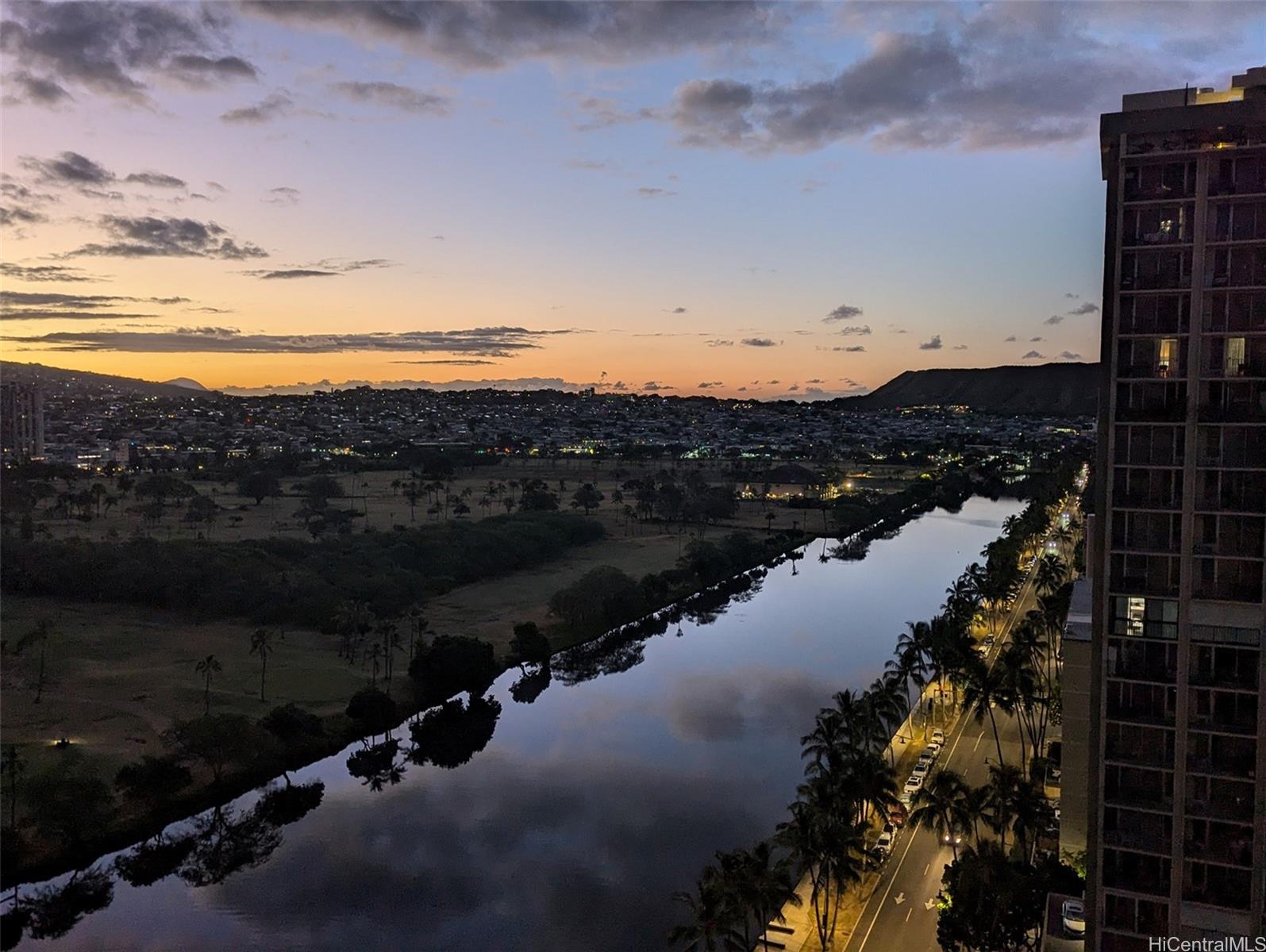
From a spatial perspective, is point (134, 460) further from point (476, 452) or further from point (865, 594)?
point (865, 594)

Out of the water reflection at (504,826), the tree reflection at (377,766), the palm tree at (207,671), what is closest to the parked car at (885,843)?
the water reflection at (504,826)

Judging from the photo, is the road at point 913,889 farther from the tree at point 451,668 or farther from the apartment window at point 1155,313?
the tree at point 451,668

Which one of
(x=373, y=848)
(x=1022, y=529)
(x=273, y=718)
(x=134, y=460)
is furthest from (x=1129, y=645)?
(x=134, y=460)

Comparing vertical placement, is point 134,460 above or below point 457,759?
above

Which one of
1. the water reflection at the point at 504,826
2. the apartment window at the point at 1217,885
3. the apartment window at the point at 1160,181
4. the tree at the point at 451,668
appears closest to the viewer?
the apartment window at the point at 1217,885

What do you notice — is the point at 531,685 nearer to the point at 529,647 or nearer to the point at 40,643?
the point at 529,647

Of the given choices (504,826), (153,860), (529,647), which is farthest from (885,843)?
(529,647)

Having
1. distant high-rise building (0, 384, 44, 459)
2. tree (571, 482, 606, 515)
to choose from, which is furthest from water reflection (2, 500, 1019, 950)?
distant high-rise building (0, 384, 44, 459)

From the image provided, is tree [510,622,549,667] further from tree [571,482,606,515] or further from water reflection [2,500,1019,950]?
tree [571,482,606,515]
